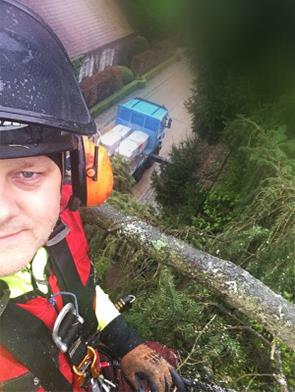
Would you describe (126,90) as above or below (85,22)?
below

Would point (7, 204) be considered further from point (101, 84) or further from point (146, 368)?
point (101, 84)

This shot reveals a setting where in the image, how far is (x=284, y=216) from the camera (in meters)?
2.79

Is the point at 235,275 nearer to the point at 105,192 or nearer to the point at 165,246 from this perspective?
the point at 165,246

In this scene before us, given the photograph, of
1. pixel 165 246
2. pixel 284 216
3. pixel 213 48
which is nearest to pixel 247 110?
pixel 213 48

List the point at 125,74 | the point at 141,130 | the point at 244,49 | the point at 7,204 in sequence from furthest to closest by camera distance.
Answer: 1. the point at 125,74
2. the point at 141,130
3. the point at 244,49
4. the point at 7,204

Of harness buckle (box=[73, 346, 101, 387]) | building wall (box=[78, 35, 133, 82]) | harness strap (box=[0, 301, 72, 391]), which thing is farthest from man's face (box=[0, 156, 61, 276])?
building wall (box=[78, 35, 133, 82])

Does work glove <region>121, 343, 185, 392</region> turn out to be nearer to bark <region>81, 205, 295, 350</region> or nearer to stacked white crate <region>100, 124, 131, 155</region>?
bark <region>81, 205, 295, 350</region>

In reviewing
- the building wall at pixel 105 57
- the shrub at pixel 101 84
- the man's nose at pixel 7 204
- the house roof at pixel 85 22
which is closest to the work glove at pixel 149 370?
the man's nose at pixel 7 204

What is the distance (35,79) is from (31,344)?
95 cm

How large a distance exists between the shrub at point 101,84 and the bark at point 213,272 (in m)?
11.8

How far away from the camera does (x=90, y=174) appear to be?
181 centimetres

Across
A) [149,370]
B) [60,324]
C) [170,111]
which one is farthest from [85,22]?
[60,324]

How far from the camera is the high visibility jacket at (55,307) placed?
1471 mm

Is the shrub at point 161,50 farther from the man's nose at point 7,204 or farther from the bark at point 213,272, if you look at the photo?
the man's nose at point 7,204
